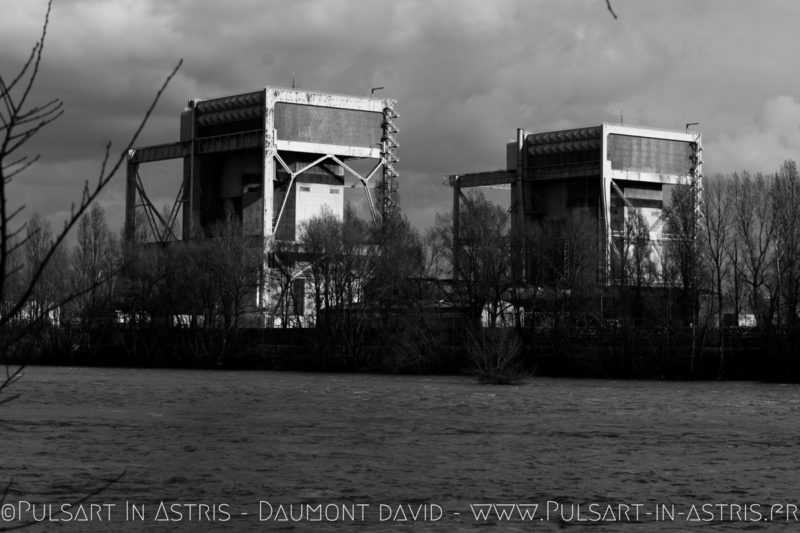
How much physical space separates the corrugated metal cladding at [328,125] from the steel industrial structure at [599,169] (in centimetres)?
1052

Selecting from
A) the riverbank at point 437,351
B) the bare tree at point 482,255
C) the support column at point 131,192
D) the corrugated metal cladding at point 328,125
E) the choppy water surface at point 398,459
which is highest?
the corrugated metal cladding at point 328,125

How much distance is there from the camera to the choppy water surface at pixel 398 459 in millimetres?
17297

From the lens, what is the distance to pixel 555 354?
235ft

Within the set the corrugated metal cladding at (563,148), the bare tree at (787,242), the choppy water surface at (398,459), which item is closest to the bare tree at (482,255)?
the bare tree at (787,242)

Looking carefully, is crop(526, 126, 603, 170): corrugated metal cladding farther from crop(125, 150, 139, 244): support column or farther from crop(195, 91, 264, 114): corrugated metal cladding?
crop(125, 150, 139, 244): support column

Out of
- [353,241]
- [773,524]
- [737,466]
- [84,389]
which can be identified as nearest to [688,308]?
[353,241]

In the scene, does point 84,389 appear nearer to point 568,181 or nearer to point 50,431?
point 50,431

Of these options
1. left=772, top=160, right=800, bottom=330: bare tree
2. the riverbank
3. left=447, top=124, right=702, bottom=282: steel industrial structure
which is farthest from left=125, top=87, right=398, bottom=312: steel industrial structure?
left=772, top=160, right=800, bottom=330: bare tree

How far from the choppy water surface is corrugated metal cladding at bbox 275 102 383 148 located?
58284mm

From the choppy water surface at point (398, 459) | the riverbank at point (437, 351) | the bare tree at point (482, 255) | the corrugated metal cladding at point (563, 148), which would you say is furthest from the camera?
the corrugated metal cladding at point (563, 148)

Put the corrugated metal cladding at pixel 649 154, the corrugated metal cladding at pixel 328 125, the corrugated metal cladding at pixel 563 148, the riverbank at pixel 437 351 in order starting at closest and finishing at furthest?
the riverbank at pixel 437 351 < the corrugated metal cladding at pixel 328 125 < the corrugated metal cladding at pixel 649 154 < the corrugated metal cladding at pixel 563 148

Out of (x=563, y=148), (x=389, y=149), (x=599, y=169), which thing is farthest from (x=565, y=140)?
(x=389, y=149)

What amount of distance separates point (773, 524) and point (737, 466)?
23.0ft

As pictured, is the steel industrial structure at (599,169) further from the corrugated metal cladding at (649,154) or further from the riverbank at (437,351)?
the riverbank at (437,351)
